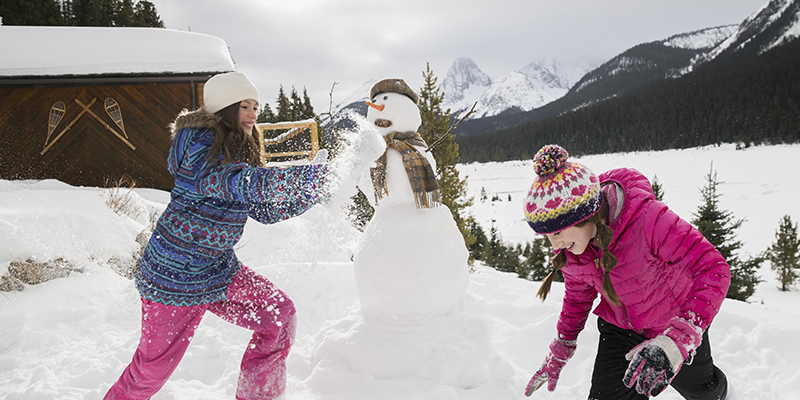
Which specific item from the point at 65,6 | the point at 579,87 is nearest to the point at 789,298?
the point at 65,6

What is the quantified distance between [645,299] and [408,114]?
85.2 inches

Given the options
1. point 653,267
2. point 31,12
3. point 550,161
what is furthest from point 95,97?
point 31,12

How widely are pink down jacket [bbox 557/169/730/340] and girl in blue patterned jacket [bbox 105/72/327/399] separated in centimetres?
128

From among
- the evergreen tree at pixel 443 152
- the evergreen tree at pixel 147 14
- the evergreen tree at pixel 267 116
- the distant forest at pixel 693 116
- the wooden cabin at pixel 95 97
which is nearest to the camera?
the evergreen tree at pixel 443 152

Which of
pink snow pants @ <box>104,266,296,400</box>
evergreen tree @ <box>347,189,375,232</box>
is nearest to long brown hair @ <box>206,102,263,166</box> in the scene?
pink snow pants @ <box>104,266,296,400</box>

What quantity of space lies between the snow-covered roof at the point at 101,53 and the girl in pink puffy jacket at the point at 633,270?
8592 mm

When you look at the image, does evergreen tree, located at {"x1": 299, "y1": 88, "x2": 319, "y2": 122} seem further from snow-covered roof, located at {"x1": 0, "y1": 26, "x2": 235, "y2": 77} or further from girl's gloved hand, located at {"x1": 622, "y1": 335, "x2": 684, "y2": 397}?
girl's gloved hand, located at {"x1": 622, "y1": 335, "x2": 684, "y2": 397}

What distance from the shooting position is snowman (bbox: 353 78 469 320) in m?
2.80

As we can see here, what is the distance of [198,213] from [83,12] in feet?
97.5

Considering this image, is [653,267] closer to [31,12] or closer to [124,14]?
[31,12]

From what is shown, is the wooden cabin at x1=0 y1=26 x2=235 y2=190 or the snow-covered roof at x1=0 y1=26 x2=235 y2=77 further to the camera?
the wooden cabin at x1=0 y1=26 x2=235 y2=190

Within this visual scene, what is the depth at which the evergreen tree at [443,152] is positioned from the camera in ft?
21.8

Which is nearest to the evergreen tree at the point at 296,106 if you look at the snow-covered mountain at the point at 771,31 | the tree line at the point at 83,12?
the tree line at the point at 83,12

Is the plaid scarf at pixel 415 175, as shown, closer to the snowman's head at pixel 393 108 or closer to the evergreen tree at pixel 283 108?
the snowman's head at pixel 393 108
